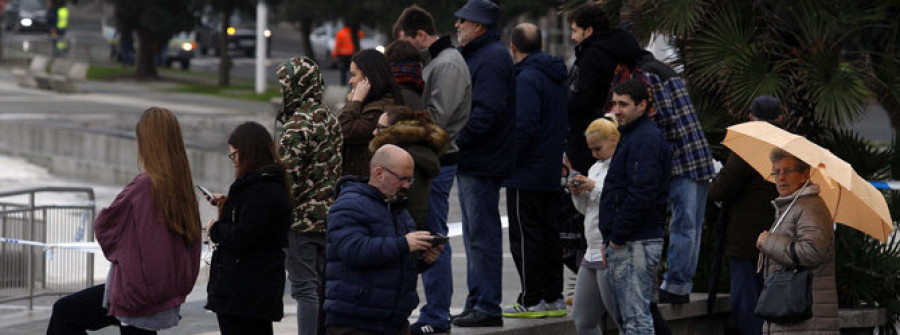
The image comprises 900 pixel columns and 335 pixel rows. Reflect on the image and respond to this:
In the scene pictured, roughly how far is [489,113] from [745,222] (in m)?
1.92

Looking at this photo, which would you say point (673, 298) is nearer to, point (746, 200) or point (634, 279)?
point (746, 200)

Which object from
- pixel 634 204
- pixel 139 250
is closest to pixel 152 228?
pixel 139 250

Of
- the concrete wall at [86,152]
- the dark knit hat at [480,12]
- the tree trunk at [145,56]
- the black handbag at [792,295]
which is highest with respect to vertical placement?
the dark knit hat at [480,12]

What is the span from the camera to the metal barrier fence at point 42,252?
13.0 metres

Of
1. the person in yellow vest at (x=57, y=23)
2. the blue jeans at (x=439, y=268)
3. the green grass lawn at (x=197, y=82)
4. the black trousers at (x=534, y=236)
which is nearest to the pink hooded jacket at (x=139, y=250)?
→ the blue jeans at (x=439, y=268)

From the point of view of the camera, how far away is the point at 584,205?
8648mm

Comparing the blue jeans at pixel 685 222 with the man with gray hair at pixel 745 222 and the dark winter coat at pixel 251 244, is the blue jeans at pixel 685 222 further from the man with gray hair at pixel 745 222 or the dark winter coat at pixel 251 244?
the dark winter coat at pixel 251 244

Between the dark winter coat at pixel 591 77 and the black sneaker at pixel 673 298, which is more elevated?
the dark winter coat at pixel 591 77

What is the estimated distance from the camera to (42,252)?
1323cm

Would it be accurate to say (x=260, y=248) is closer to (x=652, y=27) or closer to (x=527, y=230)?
(x=527, y=230)

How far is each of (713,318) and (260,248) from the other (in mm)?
4211

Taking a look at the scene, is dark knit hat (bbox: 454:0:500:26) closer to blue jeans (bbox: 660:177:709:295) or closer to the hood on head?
the hood on head

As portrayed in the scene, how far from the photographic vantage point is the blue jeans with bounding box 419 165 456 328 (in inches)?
323

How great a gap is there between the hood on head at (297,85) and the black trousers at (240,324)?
110 cm
